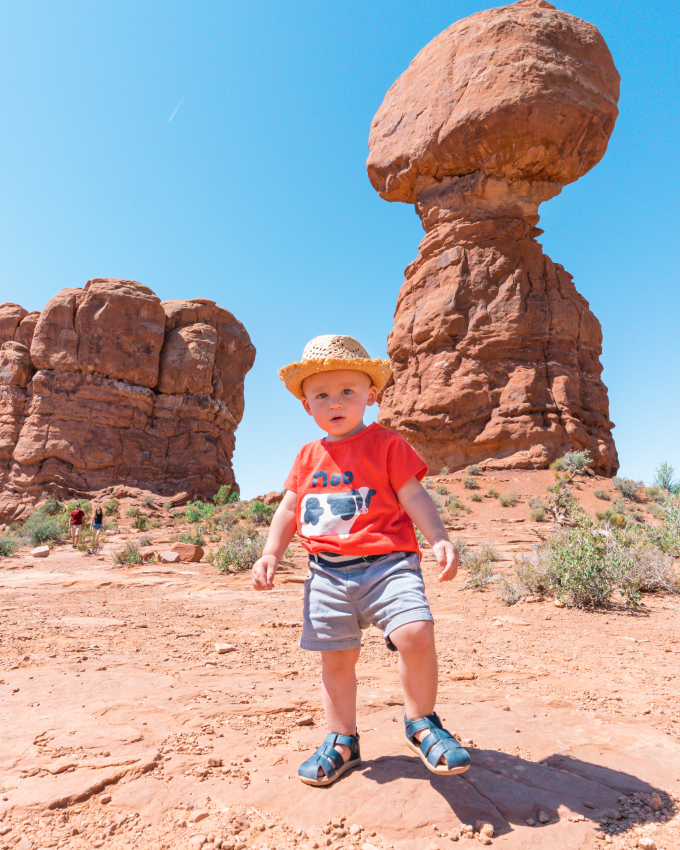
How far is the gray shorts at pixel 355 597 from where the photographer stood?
73.9 inches

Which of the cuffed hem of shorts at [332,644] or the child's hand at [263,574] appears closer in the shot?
the cuffed hem of shorts at [332,644]

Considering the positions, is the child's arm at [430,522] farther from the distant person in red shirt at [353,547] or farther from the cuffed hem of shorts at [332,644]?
the cuffed hem of shorts at [332,644]

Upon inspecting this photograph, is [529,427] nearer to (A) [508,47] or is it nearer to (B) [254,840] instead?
(A) [508,47]

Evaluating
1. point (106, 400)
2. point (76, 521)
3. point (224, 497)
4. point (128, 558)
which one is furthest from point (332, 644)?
point (106, 400)

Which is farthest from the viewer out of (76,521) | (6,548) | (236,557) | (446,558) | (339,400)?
(76,521)

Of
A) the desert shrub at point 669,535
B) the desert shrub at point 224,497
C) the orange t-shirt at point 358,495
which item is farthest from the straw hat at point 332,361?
the desert shrub at point 224,497

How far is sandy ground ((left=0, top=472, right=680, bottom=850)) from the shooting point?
1547 millimetres

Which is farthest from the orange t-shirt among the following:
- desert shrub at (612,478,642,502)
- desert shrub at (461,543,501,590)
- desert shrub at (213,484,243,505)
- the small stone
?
desert shrub at (213,484,243,505)

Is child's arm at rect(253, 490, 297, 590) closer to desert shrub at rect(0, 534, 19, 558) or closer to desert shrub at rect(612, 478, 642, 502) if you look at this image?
desert shrub at rect(0, 534, 19, 558)

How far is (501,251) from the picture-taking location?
21.3 metres

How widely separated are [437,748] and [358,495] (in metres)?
0.90

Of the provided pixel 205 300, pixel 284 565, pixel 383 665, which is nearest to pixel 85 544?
pixel 284 565

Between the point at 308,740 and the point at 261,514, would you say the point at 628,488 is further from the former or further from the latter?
the point at 308,740

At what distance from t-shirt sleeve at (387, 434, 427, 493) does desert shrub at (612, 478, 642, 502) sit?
56.1 ft
